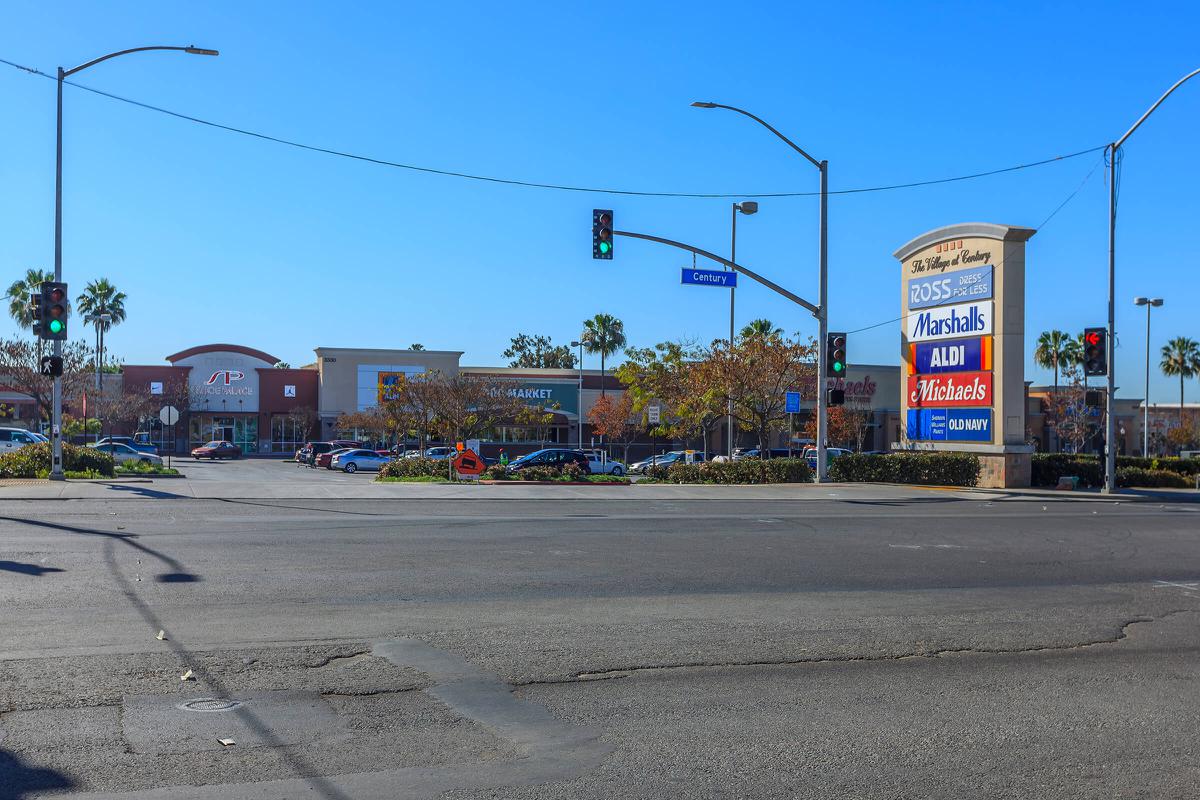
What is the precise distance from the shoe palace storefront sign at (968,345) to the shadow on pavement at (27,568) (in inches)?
1048

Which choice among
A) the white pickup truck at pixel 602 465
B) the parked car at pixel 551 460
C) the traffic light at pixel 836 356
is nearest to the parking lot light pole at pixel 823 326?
the traffic light at pixel 836 356

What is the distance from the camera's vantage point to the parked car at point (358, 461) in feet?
176

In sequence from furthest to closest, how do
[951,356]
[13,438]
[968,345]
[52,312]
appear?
[13,438] → [951,356] → [968,345] → [52,312]

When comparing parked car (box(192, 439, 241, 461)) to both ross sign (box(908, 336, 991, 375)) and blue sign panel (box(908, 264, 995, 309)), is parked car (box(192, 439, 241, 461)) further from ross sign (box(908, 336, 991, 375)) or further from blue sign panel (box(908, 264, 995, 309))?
blue sign panel (box(908, 264, 995, 309))

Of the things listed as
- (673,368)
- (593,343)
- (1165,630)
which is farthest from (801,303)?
(593,343)

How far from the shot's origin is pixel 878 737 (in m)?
6.64

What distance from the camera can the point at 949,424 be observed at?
3284 centimetres

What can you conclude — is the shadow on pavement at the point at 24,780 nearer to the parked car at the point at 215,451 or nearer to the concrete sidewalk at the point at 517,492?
the concrete sidewalk at the point at 517,492

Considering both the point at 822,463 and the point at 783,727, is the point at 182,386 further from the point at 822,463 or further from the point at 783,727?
the point at 783,727

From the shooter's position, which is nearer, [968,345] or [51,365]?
[51,365]

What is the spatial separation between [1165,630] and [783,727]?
18.7 feet

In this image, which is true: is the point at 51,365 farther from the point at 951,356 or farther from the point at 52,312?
the point at 951,356

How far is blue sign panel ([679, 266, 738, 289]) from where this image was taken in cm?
2864

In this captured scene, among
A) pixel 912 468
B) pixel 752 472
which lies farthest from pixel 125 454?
pixel 912 468
